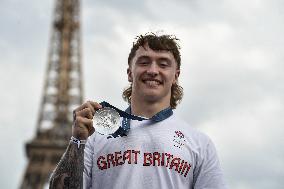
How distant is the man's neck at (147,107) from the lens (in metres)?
3.76

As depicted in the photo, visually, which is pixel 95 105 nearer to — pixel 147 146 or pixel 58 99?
pixel 147 146

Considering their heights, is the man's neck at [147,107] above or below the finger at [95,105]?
above

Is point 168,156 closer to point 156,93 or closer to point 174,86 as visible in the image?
point 156,93

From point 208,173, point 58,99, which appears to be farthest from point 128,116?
point 58,99

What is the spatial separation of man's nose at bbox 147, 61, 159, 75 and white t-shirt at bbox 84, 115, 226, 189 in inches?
11.3

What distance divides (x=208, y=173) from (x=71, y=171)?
76cm

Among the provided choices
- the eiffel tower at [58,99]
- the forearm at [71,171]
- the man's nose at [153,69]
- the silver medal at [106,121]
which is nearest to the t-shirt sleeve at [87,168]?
the forearm at [71,171]

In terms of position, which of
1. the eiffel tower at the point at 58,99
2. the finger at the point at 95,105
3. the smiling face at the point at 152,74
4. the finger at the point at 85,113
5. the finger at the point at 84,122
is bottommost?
the finger at the point at 84,122

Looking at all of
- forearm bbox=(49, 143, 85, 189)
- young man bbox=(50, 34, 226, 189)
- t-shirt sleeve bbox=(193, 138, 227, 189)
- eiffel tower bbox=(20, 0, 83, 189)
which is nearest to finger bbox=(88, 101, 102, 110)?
young man bbox=(50, 34, 226, 189)

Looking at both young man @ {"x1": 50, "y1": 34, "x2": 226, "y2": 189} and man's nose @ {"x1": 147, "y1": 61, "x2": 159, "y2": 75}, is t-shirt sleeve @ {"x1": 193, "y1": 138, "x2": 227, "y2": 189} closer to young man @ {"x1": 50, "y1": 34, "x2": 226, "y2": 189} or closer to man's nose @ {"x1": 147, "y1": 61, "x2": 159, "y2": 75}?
young man @ {"x1": 50, "y1": 34, "x2": 226, "y2": 189}

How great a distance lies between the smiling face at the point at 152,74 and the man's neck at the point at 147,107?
2cm

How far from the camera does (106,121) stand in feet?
11.1

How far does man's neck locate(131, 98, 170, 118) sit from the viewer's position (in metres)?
3.76

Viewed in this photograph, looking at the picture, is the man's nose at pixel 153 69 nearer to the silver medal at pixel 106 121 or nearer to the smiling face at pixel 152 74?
the smiling face at pixel 152 74
